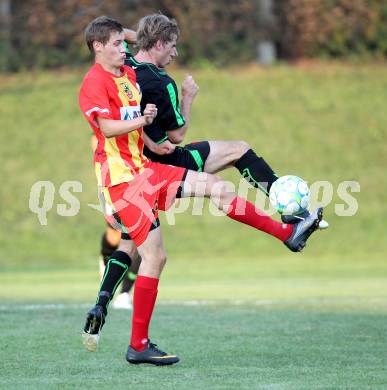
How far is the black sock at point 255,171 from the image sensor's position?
6.71m

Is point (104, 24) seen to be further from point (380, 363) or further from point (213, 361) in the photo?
point (380, 363)

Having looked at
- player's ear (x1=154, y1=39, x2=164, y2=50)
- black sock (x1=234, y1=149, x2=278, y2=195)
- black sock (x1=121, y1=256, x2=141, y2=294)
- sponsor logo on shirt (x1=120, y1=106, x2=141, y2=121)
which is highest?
player's ear (x1=154, y1=39, x2=164, y2=50)

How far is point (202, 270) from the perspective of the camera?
15.6 meters

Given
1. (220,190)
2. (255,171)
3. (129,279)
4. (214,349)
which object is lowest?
(214,349)

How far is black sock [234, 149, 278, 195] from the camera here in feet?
22.0

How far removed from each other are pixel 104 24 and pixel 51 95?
17.7 m

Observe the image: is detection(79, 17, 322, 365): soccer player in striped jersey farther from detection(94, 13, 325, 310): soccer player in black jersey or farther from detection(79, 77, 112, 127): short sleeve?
detection(94, 13, 325, 310): soccer player in black jersey

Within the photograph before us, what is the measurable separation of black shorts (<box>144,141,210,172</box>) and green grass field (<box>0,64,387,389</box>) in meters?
1.25

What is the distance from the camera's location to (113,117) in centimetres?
606

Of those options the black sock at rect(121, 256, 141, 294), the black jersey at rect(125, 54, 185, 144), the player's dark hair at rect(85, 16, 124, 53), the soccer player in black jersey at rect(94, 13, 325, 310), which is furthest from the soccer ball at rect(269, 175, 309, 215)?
the black sock at rect(121, 256, 141, 294)

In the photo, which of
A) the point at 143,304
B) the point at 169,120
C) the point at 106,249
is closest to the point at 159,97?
the point at 169,120

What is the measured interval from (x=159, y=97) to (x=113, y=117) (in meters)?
0.56

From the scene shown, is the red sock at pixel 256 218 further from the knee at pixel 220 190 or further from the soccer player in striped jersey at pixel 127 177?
the soccer player in striped jersey at pixel 127 177
